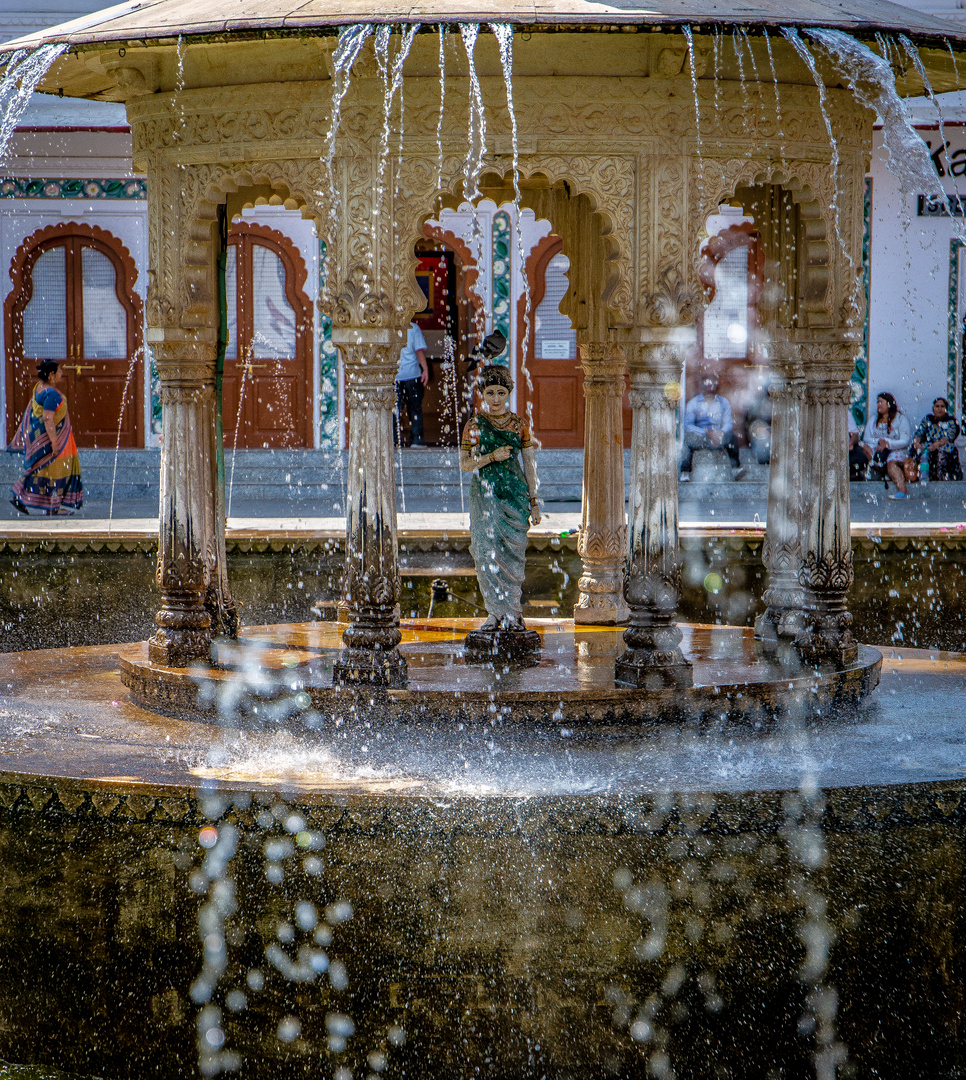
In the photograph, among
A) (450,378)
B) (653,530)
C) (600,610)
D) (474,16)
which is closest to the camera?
(474,16)

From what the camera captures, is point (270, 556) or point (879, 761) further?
point (270, 556)

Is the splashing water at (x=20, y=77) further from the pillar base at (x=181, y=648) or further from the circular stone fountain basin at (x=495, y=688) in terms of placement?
the circular stone fountain basin at (x=495, y=688)

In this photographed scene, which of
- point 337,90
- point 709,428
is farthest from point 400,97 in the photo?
point 709,428

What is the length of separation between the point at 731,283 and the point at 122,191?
6.30 m

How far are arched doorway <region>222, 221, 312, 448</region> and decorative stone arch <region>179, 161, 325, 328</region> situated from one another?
9.26 m

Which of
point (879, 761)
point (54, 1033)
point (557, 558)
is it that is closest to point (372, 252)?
point (879, 761)

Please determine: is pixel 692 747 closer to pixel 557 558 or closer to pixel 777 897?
pixel 777 897

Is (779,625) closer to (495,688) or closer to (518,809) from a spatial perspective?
(495,688)

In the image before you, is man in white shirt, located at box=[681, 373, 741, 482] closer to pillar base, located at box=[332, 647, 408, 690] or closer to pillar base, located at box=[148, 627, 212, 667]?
pillar base, located at box=[148, 627, 212, 667]

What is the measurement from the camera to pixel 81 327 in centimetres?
1498

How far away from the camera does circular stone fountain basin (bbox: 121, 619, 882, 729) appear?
4.98 meters

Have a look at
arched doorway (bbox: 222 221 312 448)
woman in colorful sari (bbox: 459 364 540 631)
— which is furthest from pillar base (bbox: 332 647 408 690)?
arched doorway (bbox: 222 221 312 448)

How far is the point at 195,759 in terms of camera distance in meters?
4.64

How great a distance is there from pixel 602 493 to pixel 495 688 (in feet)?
6.81
